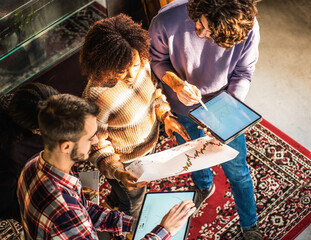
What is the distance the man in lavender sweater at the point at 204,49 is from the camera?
5.65 feet

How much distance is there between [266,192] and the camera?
293cm

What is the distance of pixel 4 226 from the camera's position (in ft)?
9.46

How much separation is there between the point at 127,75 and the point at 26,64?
3.97 feet

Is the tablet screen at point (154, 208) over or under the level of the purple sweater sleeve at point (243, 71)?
under

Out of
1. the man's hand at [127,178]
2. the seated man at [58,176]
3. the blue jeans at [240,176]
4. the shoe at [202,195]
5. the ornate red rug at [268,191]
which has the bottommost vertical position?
the ornate red rug at [268,191]

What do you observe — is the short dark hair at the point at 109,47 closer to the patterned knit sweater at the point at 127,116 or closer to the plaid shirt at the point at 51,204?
the patterned knit sweater at the point at 127,116

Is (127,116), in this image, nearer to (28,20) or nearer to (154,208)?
(154,208)

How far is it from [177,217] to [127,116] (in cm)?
53

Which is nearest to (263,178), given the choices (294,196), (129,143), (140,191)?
(294,196)

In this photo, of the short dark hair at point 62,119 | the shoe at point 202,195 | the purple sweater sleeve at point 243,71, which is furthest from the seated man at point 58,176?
the shoe at point 202,195

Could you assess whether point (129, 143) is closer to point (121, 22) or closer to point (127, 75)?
point (127, 75)

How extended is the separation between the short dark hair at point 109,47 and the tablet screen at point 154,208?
2.10ft

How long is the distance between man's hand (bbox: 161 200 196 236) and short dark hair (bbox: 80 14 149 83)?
662 mm

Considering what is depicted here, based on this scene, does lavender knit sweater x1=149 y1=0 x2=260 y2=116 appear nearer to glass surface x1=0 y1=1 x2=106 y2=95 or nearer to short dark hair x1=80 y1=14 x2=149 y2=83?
short dark hair x1=80 y1=14 x2=149 y2=83
